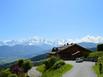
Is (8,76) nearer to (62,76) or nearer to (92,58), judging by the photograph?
(62,76)

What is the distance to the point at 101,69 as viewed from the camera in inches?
1934

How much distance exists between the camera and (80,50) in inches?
4811

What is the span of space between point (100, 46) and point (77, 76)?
187 ft

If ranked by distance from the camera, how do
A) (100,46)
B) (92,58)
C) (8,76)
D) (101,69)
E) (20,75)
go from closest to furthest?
1. (8,76)
2. (101,69)
3. (20,75)
4. (92,58)
5. (100,46)

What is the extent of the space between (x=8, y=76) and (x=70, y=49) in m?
77.4

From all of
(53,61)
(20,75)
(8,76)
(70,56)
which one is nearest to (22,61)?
(53,61)

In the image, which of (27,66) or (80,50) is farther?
(80,50)

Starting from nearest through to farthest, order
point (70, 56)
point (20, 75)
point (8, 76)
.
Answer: point (8, 76)
point (20, 75)
point (70, 56)

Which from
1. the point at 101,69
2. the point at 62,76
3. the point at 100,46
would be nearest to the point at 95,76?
the point at 101,69

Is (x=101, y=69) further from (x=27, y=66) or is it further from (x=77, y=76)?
(x=27, y=66)

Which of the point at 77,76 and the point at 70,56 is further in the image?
the point at 70,56

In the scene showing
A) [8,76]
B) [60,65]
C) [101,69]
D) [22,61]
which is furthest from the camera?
[22,61]

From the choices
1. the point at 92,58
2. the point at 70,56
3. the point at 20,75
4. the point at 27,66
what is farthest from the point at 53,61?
the point at 70,56

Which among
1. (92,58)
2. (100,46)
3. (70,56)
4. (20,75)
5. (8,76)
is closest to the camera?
(8,76)
